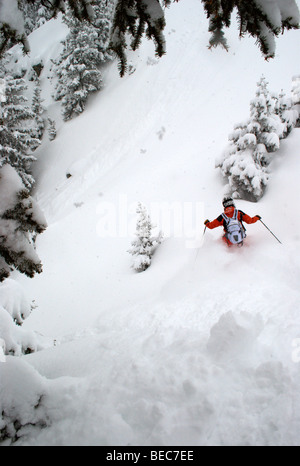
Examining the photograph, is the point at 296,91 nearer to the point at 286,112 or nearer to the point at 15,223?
the point at 286,112

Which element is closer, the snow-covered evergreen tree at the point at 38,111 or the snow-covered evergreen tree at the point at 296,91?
the snow-covered evergreen tree at the point at 296,91

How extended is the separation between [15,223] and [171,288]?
209 inches

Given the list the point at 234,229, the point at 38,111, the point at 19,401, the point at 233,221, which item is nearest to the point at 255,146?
the point at 233,221

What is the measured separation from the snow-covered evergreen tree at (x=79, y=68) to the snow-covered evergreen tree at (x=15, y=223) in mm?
26554

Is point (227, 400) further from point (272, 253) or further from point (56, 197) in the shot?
point (56, 197)

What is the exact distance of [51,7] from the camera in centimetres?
245

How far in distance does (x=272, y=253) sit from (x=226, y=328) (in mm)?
4086

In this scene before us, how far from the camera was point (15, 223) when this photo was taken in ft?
7.63

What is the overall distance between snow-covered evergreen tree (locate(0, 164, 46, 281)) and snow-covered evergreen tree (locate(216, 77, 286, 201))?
8867 mm

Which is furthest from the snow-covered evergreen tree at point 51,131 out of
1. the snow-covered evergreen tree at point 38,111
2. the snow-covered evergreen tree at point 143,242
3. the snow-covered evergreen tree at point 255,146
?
the snow-covered evergreen tree at point 255,146

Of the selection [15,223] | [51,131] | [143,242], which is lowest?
[143,242]

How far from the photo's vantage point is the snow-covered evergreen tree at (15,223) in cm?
229

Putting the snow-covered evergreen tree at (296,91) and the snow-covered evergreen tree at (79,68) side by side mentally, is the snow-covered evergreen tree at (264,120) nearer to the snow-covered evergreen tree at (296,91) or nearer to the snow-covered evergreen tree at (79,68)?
the snow-covered evergreen tree at (296,91)

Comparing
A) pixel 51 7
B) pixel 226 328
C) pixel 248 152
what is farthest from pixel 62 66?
pixel 226 328
